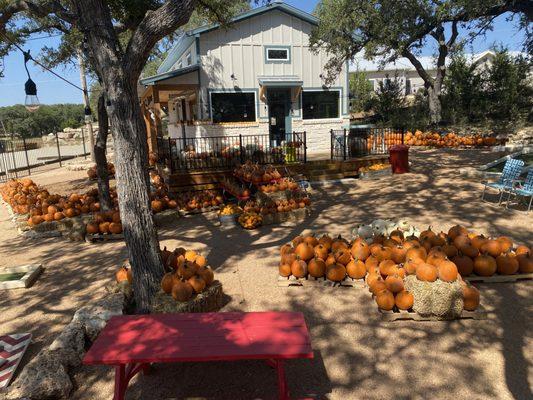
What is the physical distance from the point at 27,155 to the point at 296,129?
744 inches

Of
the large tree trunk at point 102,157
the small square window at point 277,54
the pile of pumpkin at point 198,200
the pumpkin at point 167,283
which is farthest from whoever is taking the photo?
the small square window at point 277,54

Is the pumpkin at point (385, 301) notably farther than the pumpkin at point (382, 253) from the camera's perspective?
No

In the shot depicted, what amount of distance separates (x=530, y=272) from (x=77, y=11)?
6.62 metres

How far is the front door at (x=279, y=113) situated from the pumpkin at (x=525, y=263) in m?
12.9

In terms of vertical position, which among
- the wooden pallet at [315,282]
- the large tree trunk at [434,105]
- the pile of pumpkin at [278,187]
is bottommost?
the wooden pallet at [315,282]

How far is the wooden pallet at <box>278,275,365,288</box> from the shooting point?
17.8 ft

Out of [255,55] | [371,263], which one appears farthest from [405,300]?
[255,55]

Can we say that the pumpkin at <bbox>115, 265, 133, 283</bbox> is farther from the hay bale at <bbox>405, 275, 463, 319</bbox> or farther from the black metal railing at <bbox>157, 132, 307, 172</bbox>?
the black metal railing at <bbox>157, 132, 307, 172</bbox>

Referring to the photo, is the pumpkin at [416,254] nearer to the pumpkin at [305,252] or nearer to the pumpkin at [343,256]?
the pumpkin at [343,256]

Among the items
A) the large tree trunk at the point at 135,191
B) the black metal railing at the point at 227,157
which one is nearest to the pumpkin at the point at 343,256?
the large tree trunk at the point at 135,191

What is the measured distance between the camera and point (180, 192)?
1130 centimetres

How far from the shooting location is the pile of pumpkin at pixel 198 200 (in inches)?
410

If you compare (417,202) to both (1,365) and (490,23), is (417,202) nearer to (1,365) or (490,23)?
(1,365)

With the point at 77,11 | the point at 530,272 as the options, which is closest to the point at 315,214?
the point at 530,272
